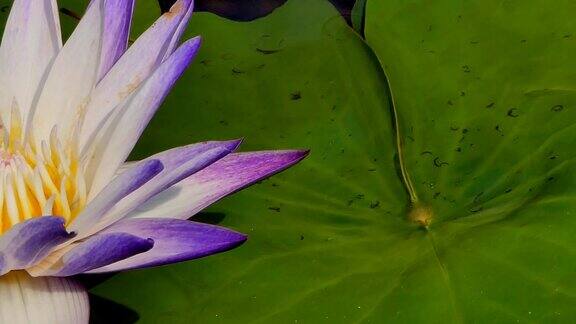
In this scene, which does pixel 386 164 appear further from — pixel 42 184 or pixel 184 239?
pixel 42 184

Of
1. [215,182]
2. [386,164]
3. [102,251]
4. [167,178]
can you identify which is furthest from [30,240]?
[386,164]

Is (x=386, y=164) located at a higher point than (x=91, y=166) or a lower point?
lower

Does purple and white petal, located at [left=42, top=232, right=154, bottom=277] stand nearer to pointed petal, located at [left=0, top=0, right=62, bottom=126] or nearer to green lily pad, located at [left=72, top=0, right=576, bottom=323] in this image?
green lily pad, located at [left=72, top=0, right=576, bottom=323]

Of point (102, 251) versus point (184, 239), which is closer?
point (102, 251)

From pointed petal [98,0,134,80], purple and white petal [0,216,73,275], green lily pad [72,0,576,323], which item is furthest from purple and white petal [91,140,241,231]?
pointed petal [98,0,134,80]

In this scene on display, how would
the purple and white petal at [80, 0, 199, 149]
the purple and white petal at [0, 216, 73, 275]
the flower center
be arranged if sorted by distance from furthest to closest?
the purple and white petal at [80, 0, 199, 149] → the flower center → the purple and white petal at [0, 216, 73, 275]

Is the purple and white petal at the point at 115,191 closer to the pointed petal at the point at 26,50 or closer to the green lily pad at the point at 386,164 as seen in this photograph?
the green lily pad at the point at 386,164

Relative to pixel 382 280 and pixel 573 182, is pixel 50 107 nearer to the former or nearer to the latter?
pixel 382 280
